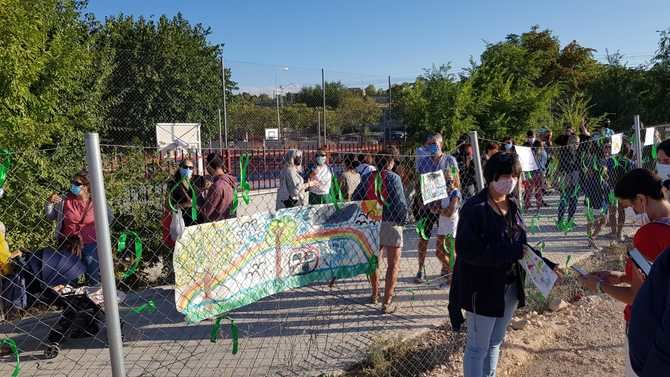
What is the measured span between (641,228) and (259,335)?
11.0 feet

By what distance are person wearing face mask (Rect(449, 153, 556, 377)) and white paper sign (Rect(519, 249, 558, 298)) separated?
0.05 metres

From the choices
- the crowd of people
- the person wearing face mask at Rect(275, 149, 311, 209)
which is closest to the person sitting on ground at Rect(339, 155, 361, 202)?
the crowd of people

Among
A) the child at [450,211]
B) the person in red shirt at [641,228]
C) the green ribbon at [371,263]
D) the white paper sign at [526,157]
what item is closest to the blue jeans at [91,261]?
the green ribbon at [371,263]

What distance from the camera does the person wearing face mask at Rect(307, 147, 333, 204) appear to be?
6426mm

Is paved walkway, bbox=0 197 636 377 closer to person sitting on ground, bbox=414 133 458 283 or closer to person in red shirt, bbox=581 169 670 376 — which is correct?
person sitting on ground, bbox=414 133 458 283

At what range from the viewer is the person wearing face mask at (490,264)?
9.82 ft

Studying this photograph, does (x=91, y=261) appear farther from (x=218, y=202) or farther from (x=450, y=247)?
(x=450, y=247)

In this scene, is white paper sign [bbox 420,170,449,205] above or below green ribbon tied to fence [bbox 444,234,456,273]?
above

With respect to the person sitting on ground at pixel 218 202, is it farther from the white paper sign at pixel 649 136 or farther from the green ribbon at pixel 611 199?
the white paper sign at pixel 649 136

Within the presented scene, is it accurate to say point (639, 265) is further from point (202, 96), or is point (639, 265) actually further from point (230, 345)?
point (202, 96)

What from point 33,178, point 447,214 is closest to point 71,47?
point 33,178

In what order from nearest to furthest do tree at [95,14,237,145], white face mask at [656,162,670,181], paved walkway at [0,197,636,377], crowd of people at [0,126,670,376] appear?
crowd of people at [0,126,670,376] < paved walkway at [0,197,636,377] < white face mask at [656,162,670,181] < tree at [95,14,237,145]

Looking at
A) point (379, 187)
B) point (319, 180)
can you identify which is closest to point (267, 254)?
point (379, 187)

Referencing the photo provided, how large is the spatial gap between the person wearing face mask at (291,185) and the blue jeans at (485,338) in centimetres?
350
